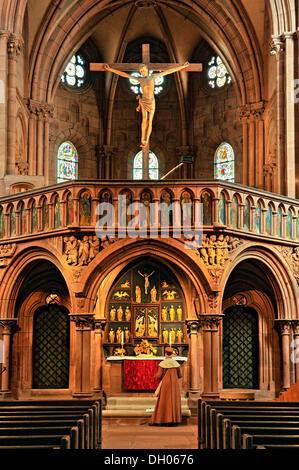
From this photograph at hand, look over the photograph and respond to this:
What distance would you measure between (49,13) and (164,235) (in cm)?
1319

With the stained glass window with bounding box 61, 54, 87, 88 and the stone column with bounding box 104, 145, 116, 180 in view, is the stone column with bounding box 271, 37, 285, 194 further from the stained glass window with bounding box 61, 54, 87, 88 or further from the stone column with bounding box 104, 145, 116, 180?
the stained glass window with bounding box 61, 54, 87, 88

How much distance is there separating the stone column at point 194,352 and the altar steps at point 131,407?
1150 mm

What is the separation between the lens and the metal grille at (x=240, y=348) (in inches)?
866

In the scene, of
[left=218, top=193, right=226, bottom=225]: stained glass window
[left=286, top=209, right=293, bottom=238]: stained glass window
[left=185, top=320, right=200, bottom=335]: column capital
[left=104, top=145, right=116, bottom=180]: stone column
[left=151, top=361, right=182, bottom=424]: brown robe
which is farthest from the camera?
[left=104, top=145, right=116, bottom=180]: stone column

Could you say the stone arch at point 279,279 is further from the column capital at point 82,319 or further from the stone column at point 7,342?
the stone column at point 7,342

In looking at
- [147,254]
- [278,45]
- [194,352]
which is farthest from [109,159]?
[147,254]

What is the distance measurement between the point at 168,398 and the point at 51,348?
654 centimetres

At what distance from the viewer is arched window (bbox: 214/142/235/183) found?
1278 inches

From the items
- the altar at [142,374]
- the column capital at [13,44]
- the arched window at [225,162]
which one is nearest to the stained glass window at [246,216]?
the altar at [142,374]

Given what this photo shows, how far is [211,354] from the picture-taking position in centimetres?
1764

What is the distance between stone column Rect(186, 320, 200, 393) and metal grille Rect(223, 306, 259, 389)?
2333 millimetres

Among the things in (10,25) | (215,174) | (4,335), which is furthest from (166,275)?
(215,174)

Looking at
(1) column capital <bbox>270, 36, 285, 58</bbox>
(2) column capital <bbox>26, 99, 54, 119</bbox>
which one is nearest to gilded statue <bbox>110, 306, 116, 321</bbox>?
(1) column capital <bbox>270, 36, 285, 58</bbox>
